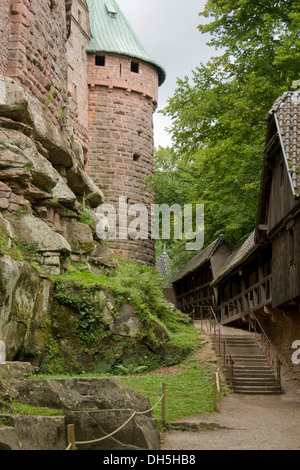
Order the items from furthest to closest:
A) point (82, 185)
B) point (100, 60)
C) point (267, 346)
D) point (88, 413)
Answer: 1. point (100, 60)
2. point (82, 185)
3. point (267, 346)
4. point (88, 413)

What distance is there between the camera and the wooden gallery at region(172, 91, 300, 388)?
15742mm

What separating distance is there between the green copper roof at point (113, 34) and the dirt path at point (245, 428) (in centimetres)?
2151

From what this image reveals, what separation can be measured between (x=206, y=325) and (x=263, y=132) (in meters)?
8.52

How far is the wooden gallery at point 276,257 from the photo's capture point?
1574 centimetres

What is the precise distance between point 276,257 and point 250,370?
3.69m

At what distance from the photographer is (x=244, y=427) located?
41.8ft

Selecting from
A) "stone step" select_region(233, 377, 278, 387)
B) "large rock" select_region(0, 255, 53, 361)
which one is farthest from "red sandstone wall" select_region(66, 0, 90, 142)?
"stone step" select_region(233, 377, 278, 387)

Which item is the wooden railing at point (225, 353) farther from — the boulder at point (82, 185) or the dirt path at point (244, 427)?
the boulder at point (82, 185)

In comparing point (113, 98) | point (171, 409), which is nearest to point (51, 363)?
point (171, 409)

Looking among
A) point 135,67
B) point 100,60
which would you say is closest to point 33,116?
point 100,60

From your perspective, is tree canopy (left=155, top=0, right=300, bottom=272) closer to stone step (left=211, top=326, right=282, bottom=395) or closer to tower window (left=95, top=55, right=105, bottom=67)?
stone step (left=211, top=326, right=282, bottom=395)

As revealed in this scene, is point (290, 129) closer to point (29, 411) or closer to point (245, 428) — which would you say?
point (245, 428)

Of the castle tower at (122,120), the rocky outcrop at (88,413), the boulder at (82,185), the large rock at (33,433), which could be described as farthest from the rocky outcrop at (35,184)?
the castle tower at (122,120)

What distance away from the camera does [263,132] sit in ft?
73.3
